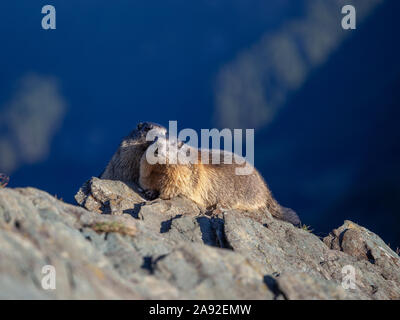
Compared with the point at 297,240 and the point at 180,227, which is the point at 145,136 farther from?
the point at 297,240

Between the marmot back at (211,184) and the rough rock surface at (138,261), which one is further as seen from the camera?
the marmot back at (211,184)

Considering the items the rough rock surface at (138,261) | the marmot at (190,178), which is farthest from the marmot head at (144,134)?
the rough rock surface at (138,261)

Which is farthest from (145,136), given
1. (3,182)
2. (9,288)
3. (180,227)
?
(9,288)

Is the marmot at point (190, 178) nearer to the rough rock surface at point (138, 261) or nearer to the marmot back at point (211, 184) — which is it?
the marmot back at point (211, 184)

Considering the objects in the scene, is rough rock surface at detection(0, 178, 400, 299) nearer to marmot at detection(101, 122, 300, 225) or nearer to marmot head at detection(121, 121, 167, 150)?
marmot at detection(101, 122, 300, 225)

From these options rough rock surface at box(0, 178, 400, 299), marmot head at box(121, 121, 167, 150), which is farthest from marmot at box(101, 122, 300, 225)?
rough rock surface at box(0, 178, 400, 299)

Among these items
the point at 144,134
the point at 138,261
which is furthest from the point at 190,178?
the point at 138,261

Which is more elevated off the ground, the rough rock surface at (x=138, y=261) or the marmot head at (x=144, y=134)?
the marmot head at (x=144, y=134)

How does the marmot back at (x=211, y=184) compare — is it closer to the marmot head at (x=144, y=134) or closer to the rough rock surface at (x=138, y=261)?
the marmot head at (x=144, y=134)

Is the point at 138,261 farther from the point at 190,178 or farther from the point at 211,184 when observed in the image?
the point at 211,184
